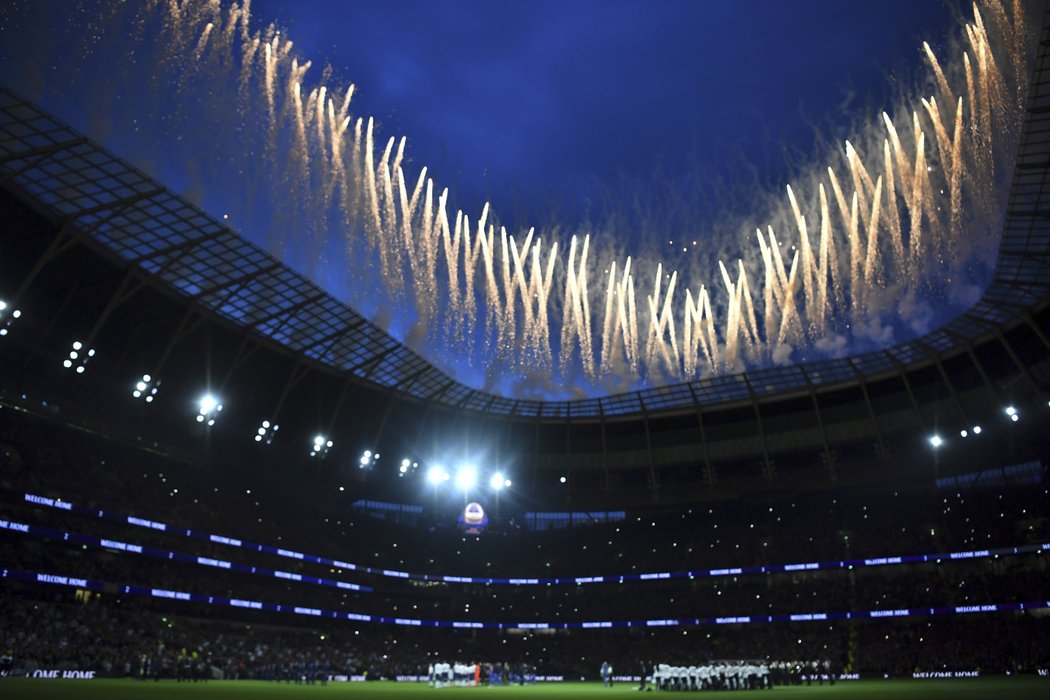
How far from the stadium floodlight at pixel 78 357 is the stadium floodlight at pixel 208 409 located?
8245 millimetres

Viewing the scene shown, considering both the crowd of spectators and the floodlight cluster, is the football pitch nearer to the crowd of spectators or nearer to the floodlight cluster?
the crowd of spectators

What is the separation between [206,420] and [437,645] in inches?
1217

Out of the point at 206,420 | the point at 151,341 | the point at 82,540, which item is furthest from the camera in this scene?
the point at 206,420

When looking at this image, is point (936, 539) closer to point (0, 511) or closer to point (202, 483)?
point (202, 483)

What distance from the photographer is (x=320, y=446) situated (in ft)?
222

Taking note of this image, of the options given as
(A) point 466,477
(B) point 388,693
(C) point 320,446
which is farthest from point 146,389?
(B) point 388,693

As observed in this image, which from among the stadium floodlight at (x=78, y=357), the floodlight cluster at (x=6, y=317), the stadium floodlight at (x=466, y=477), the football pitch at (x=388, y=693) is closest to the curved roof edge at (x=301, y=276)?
the floodlight cluster at (x=6, y=317)

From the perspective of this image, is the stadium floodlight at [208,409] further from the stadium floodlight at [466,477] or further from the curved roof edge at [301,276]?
the stadium floodlight at [466,477]

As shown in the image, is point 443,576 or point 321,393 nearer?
point 321,393

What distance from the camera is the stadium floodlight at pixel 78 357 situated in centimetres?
5197

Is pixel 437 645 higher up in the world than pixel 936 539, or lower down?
lower down

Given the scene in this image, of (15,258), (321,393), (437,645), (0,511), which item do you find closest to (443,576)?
(437,645)

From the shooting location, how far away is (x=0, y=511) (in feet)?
153

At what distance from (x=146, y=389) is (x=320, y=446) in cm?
1570
